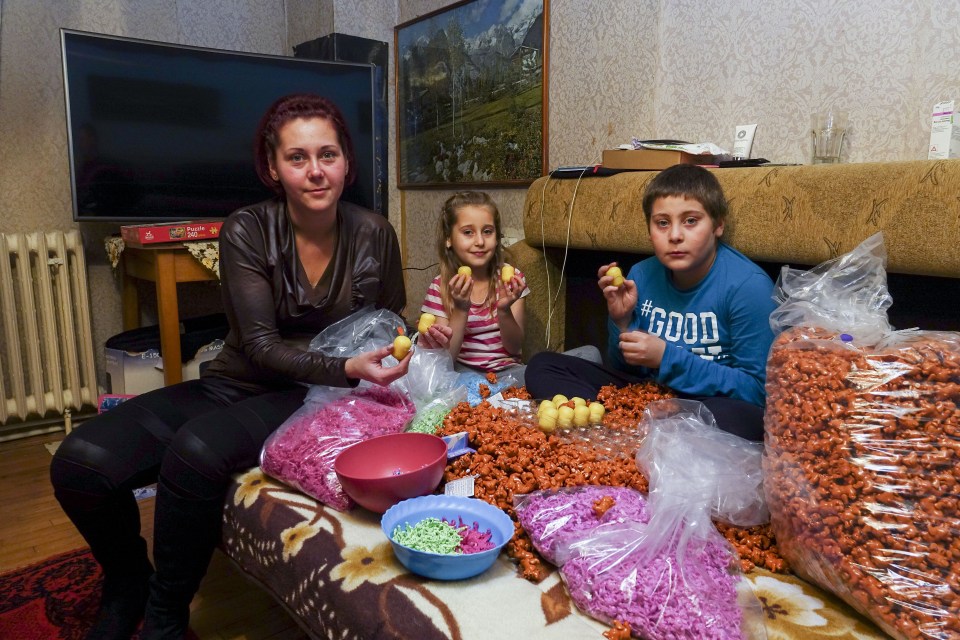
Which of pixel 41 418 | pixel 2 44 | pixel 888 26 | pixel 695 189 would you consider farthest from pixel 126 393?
pixel 888 26

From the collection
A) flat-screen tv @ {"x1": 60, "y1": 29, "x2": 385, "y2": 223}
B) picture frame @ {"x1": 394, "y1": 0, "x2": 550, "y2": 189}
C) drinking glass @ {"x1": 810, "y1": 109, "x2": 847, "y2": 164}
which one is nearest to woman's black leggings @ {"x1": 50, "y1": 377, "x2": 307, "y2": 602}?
flat-screen tv @ {"x1": 60, "y1": 29, "x2": 385, "y2": 223}

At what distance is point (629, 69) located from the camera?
2250 millimetres

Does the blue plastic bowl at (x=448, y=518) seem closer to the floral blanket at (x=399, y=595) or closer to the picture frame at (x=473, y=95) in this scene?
Result: the floral blanket at (x=399, y=595)

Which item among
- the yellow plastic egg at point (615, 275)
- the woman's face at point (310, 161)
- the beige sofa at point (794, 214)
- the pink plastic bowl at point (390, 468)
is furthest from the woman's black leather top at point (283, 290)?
the beige sofa at point (794, 214)

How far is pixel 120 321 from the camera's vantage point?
2.98 meters

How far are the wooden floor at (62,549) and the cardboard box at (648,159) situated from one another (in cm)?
→ 151

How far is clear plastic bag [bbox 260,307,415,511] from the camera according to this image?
120cm

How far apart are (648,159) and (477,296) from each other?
0.66m

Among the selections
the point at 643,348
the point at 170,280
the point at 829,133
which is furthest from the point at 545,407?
the point at 170,280

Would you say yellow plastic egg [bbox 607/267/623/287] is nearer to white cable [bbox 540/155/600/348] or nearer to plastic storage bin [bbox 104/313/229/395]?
white cable [bbox 540/155/600/348]

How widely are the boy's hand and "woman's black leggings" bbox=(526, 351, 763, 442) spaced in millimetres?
142

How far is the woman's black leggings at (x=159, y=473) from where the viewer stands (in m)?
1.21

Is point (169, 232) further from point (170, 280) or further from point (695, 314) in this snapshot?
point (695, 314)

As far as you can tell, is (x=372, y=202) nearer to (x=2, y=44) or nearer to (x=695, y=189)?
(x=2, y=44)
